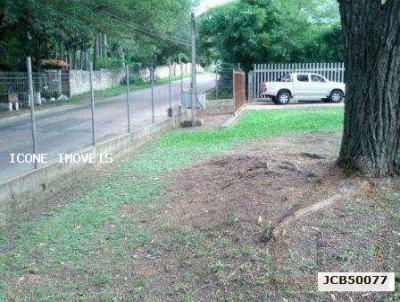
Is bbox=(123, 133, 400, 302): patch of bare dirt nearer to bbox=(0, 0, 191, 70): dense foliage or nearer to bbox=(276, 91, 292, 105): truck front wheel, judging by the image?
bbox=(0, 0, 191, 70): dense foliage

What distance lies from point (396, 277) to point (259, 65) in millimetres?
22209

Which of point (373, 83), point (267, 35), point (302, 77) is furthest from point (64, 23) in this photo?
point (373, 83)

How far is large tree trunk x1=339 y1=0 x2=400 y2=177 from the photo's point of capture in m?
5.41

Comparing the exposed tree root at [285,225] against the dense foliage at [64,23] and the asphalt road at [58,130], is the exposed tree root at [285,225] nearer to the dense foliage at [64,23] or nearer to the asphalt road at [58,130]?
the asphalt road at [58,130]

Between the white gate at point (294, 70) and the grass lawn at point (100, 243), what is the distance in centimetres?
1678

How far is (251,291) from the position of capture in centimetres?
408

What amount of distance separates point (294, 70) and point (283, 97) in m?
2.37

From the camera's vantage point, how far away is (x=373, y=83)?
5.55m

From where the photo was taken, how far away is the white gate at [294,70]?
82.8ft

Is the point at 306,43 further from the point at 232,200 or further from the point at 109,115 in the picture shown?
the point at 232,200

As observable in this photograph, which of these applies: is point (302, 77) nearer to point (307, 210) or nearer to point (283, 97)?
point (283, 97)

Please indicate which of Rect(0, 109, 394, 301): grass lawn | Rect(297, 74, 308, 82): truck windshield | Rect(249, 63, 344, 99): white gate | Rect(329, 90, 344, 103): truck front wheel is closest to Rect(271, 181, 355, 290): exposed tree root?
Rect(0, 109, 394, 301): grass lawn

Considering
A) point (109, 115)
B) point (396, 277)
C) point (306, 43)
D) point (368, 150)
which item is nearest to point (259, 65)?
point (306, 43)

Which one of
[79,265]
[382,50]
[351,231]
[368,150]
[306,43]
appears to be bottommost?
[79,265]
